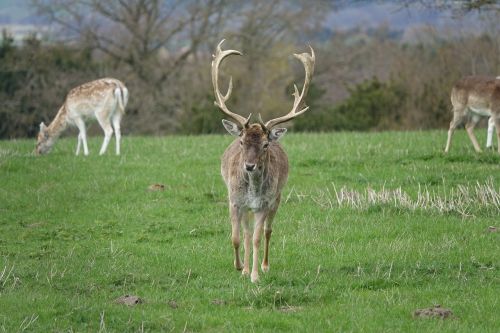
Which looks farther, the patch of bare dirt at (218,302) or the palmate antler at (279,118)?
the palmate antler at (279,118)

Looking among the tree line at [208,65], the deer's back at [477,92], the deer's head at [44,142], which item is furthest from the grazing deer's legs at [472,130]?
the tree line at [208,65]

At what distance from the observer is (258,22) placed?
46312 mm

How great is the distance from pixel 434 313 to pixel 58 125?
1471 cm

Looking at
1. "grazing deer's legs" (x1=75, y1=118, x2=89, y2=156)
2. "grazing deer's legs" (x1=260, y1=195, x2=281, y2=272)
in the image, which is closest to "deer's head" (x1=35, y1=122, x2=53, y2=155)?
"grazing deer's legs" (x1=75, y1=118, x2=89, y2=156)

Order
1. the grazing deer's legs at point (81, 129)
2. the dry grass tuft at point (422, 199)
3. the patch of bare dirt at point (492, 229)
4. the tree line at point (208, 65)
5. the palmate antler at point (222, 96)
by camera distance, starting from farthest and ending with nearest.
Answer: the tree line at point (208, 65), the grazing deer's legs at point (81, 129), the dry grass tuft at point (422, 199), the patch of bare dirt at point (492, 229), the palmate antler at point (222, 96)

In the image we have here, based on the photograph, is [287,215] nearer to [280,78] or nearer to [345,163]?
[345,163]

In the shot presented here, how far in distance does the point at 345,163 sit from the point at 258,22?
30.7 meters

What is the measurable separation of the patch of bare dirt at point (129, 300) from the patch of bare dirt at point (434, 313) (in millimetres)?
2483

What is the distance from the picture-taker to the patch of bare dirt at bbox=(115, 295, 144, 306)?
809 cm

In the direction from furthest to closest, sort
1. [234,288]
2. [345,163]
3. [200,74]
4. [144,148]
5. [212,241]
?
[200,74], [144,148], [345,163], [212,241], [234,288]

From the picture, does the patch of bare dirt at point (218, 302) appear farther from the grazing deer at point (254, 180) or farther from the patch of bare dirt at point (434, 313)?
the patch of bare dirt at point (434, 313)

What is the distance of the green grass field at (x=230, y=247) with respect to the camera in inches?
306

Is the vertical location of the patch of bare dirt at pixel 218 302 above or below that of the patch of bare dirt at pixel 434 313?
below

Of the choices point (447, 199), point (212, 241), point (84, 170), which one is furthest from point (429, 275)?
point (84, 170)
